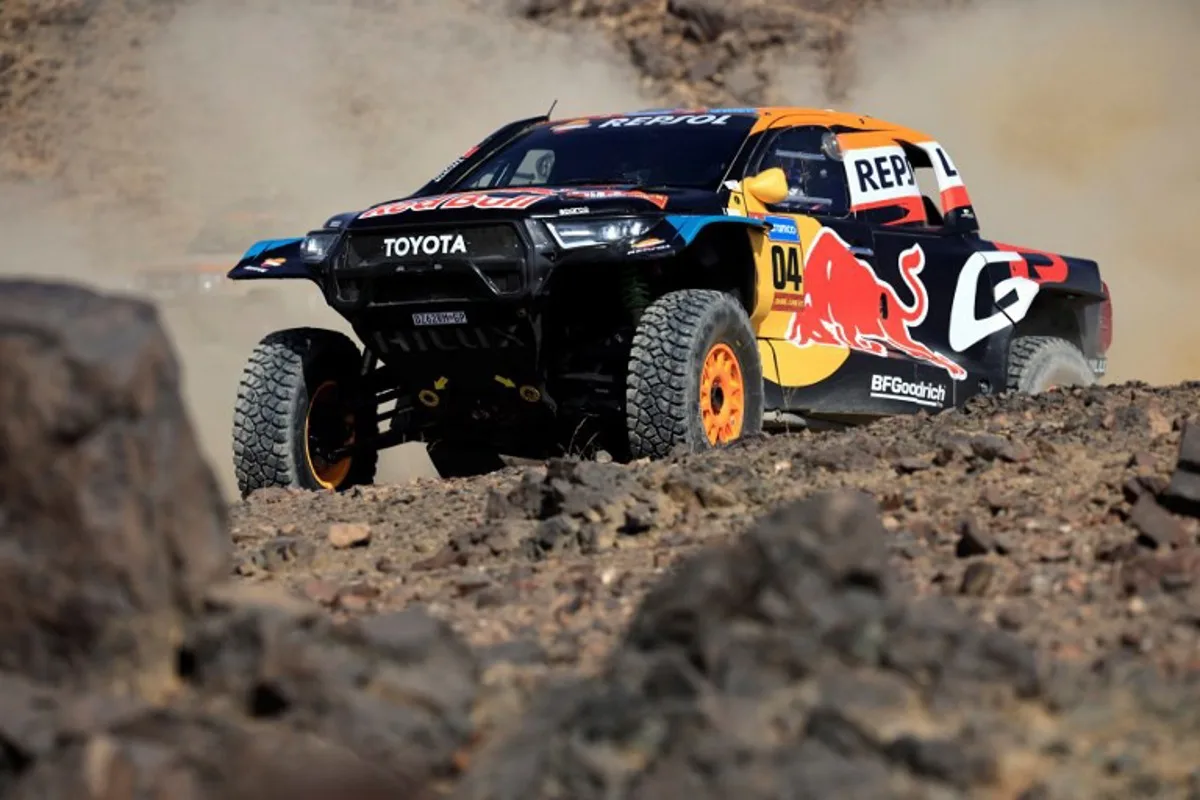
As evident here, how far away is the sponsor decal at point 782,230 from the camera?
356 inches

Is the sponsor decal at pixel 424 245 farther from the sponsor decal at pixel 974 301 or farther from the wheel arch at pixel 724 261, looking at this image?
the sponsor decal at pixel 974 301

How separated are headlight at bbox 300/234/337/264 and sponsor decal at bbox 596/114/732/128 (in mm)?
1675

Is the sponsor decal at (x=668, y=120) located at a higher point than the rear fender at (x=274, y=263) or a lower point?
higher

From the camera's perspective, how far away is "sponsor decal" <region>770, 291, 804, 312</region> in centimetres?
912

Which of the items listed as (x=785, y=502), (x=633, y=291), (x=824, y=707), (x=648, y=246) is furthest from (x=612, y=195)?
(x=824, y=707)

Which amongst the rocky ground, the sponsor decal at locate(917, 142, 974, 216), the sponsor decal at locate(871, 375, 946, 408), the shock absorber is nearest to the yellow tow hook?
the shock absorber

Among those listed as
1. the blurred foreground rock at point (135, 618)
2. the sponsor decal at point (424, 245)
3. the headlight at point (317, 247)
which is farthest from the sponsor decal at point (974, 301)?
the blurred foreground rock at point (135, 618)

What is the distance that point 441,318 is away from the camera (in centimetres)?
838

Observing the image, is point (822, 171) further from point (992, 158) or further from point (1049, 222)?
point (992, 158)

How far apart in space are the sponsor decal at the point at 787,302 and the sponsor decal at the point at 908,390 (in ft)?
1.92

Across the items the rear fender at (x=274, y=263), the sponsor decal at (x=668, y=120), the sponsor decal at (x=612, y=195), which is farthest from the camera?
the sponsor decal at (x=668, y=120)

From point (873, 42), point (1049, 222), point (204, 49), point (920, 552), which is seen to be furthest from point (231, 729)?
point (204, 49)

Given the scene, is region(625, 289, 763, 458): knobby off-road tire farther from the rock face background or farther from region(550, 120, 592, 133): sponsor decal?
region(550, 120, 592, 133): sponsor decal

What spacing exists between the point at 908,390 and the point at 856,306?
525 millimetres
